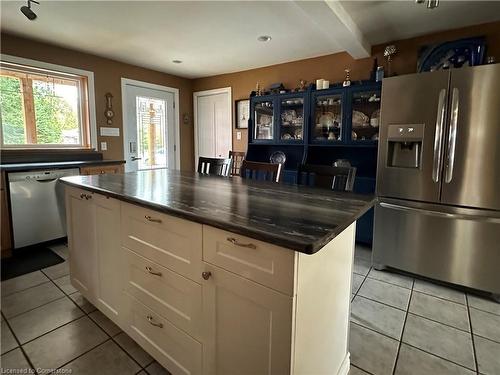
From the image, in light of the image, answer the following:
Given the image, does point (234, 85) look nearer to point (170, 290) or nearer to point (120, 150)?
point (120, 150)

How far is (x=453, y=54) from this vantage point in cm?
274

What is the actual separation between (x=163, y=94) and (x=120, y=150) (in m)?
1.20

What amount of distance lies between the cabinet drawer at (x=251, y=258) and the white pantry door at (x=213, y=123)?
12.3ft

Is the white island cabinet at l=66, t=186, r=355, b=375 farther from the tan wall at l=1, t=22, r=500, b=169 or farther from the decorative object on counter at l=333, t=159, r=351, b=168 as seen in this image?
the tan wall at l=1, t=22, r=500, b=169

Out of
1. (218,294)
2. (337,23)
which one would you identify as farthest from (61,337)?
(337,23)

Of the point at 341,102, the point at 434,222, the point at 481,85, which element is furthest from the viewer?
the point at 341,102

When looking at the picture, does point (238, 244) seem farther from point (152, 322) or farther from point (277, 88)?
point (277, 88)

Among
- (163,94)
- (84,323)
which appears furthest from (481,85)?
(163,94)

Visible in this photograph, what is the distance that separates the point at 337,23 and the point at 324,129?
128 centimetres

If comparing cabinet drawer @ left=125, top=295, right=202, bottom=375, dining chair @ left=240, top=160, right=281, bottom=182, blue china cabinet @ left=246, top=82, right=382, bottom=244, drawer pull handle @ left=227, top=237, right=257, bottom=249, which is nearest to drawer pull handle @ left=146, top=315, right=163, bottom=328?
cabinet drawer @ left=125, top=295, right=202, bottom=375

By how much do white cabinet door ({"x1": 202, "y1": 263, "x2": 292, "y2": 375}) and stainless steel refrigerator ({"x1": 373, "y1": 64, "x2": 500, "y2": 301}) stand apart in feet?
6.39

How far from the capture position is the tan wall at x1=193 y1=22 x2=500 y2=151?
2733 mm

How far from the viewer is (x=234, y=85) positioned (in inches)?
178

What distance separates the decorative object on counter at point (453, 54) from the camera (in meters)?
2.62
